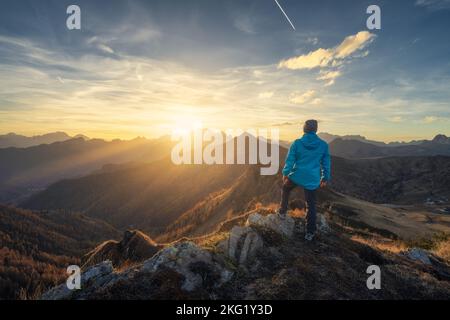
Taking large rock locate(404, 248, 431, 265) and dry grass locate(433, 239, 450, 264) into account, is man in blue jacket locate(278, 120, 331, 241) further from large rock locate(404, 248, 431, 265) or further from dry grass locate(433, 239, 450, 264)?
dry grass locate(433, 239, 450, 264)

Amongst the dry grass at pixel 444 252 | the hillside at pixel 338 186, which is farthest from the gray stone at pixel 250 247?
the hillside at pixel 338 186

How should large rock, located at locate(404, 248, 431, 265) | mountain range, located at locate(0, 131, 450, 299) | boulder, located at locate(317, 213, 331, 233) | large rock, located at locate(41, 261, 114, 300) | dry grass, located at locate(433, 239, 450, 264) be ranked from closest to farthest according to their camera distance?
large rock, located at locate(41, 261, 114, 300), mountain range, located at locate(0, 131, 450, 299), boulder, located at locate(317, 213, 331, 233), large rock, located at locate(404, 248, 431, 265), dry grass, located at locate(433, 239, 450, 264)

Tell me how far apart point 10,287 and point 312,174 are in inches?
1071

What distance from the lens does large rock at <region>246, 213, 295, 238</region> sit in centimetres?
1050

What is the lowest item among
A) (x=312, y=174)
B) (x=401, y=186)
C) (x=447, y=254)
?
(x=401, y=186)

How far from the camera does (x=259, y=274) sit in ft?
26.7

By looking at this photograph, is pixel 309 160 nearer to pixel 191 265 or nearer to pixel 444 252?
pixel 191 265

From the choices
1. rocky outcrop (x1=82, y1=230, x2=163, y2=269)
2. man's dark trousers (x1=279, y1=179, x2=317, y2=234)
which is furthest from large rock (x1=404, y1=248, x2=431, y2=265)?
rocky outcrop (x1=82, y1=230, x2=163, y2=269)

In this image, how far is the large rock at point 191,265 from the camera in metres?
7.56

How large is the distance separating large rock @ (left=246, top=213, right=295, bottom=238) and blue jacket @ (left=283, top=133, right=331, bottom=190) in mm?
1666
